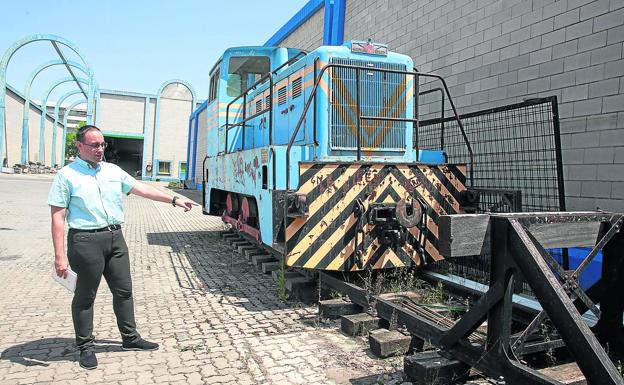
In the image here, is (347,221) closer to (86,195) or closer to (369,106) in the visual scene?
(369,106)

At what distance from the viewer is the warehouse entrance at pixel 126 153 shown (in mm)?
40500

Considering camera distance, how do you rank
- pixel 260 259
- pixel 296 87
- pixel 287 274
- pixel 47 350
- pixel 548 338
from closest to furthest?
pixel 548 338, pixel 47 350, pixel 287 274, pixel 296 87, pixel 260 259

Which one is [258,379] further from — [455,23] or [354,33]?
[354,33]

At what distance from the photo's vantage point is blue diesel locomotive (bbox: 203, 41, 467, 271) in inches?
172

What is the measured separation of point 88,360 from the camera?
10.6 ft

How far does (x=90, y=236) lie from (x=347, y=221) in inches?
92.1

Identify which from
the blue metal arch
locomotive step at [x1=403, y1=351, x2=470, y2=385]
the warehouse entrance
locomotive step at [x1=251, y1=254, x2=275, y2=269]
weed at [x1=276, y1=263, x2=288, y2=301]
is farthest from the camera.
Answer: the warehouse entrance

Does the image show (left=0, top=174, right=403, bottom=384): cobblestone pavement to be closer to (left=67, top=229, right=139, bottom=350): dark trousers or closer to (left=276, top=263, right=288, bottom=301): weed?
(left=276, top=263, right=288, bottom=301): weed

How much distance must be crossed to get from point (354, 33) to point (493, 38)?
15.9 ft

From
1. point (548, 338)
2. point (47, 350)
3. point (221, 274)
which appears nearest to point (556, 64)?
point (548, 338)

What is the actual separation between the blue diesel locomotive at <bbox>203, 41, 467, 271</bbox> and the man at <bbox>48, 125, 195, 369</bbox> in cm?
151

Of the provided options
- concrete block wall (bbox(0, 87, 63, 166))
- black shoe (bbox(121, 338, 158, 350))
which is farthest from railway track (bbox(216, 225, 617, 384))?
concrete block wall (bbox(0, 87, 63, 166))

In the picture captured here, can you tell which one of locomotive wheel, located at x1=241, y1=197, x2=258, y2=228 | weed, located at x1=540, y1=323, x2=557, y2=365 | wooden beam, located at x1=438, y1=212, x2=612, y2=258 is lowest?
weed, located at x1=540, y1=323, x2=557, y2=365

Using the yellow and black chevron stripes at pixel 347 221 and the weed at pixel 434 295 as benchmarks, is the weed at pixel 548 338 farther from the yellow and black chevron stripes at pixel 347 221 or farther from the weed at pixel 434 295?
the yellow and black chevron stripes at pixel 347 221
